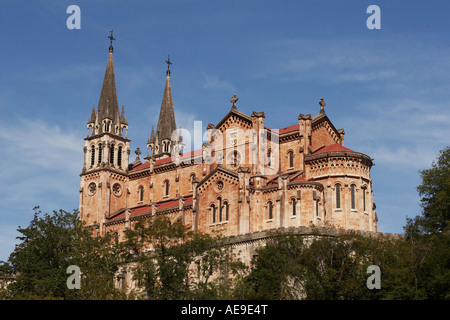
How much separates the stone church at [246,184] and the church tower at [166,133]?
797 inches

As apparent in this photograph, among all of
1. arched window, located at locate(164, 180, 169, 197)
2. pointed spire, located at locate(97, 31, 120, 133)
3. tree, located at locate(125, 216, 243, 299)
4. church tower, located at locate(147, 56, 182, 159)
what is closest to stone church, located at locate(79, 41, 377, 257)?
arched window, located at locate(164, 180, 169, 197)

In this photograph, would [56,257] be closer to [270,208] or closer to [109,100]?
[270,208]

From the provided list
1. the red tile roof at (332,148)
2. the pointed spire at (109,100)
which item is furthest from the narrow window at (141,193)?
the red tile roof at (332,148)

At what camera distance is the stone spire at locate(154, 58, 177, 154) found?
122000 millimetres

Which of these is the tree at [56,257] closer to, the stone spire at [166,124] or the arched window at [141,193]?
the arched window at [141,193]

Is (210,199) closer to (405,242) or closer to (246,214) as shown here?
(246,214)

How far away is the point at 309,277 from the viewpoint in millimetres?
61062

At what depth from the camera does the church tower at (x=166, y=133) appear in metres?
121

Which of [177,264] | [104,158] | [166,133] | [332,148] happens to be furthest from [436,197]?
[166,133]

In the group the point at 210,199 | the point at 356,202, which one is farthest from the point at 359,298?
the point at 210,199

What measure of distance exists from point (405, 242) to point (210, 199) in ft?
75.8

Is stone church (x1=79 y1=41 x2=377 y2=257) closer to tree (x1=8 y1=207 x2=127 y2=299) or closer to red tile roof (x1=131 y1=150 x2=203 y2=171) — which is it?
red tile roof (x1=131 y1=150 x2=203 y2=171)

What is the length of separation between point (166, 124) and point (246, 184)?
162ft
